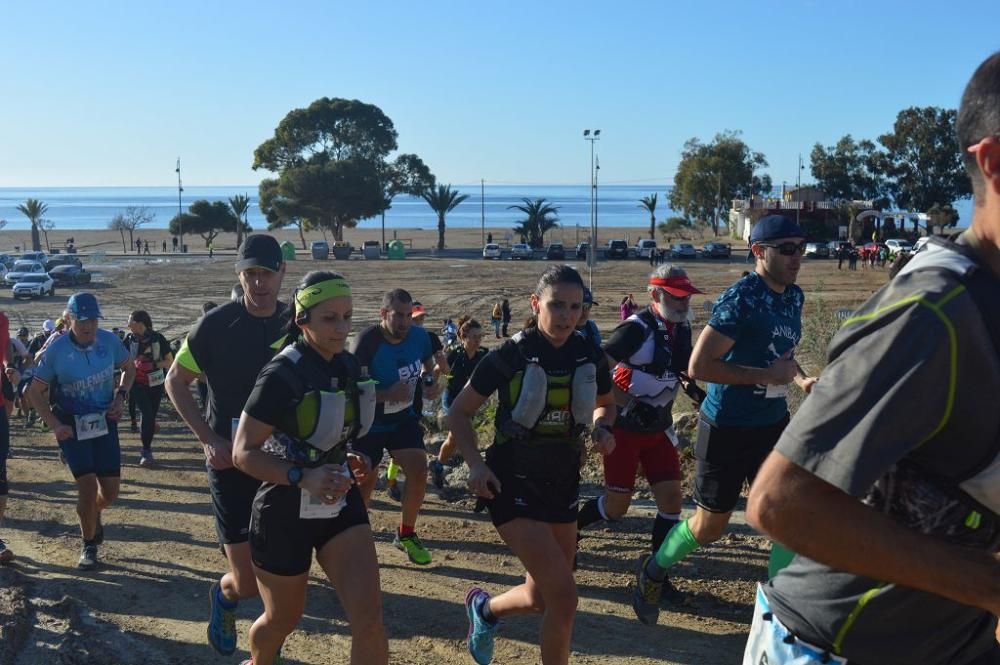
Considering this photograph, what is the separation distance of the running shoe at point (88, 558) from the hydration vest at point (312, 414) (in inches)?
149

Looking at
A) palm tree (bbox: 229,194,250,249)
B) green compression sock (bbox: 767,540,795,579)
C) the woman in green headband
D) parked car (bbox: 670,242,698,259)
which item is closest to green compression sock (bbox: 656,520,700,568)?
the woman in green headband

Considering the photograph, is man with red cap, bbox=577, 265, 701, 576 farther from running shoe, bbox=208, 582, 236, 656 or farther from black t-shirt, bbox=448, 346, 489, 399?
black t-shirt, bbox=448, 346, 489, 399

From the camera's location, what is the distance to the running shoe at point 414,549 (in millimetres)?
7086

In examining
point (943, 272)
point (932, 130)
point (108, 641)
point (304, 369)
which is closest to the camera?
point (943, 272)

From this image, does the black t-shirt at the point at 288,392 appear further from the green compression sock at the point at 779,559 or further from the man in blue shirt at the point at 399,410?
the man in blue shirt at the point at 399,410

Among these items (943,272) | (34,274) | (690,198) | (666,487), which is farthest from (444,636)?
(690,198)

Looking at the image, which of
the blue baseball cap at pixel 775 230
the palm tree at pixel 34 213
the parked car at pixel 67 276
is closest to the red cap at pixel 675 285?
the blue baseball cap at pixel 775 230

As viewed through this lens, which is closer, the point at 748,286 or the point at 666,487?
the point at 748,286

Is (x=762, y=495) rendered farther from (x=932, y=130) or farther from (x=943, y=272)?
(x=932, y=130)

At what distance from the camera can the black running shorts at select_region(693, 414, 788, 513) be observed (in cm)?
538

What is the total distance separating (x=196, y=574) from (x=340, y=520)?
3338 millimetres

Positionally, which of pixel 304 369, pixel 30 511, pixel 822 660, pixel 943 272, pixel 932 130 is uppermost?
pixel 932 130

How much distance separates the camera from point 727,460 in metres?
5.44

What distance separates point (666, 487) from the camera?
6.29 m
